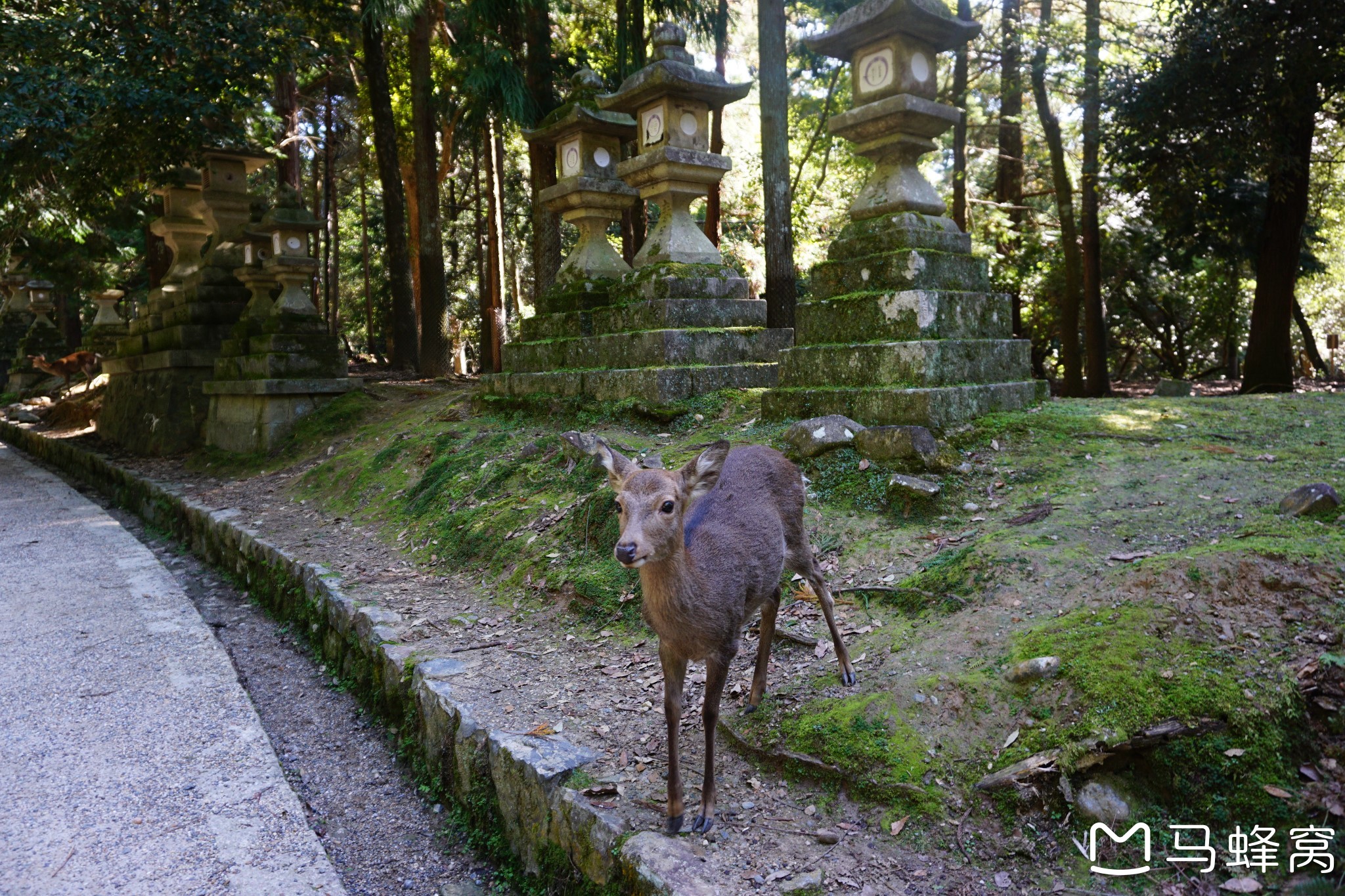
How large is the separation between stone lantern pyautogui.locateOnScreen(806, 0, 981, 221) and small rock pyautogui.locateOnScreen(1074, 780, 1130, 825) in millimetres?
4174


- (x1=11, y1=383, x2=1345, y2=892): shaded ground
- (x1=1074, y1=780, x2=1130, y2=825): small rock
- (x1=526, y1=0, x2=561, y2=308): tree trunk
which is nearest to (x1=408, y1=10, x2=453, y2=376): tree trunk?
(x1=526, y1=0, x2=561, y2=308): tree trunk

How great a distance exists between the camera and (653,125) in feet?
25.9

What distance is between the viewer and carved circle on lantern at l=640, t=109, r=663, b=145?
777cm

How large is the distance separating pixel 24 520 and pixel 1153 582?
10.3 metres

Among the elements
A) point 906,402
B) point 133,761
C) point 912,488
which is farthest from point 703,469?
point 133,761

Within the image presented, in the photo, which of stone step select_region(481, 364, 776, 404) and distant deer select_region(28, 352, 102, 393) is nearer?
stone step select_region(481, 364, 776, 404)

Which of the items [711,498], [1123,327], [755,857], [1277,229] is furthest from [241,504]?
[1123,327]

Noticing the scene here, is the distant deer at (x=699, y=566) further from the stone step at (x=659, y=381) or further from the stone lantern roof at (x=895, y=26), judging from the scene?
the stone lantern roof at (x=895, y=26)

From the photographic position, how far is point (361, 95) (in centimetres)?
1900

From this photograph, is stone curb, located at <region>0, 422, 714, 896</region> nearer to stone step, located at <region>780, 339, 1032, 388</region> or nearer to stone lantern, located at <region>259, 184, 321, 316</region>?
stone step, located at <region>780, 339, 1032, 388</region>

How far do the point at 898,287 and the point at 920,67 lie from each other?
157 cm

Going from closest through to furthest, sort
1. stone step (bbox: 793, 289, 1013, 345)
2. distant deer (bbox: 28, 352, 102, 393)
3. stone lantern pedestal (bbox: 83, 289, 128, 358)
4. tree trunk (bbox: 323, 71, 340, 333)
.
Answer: stone step (bbox: 793, 289, 1013, 345)
stone lantern pedestal (bbox: 83, 289, 128, 358)
distant deer (bbox: 28, 352, 102, 393)
tree trunk (bbox: 323, 71, 340, 333)

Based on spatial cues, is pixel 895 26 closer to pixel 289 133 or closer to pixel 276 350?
pixel 276 350

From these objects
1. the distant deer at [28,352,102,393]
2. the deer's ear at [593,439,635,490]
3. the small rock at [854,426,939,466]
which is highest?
the distant deer at [28,352,102,393]
